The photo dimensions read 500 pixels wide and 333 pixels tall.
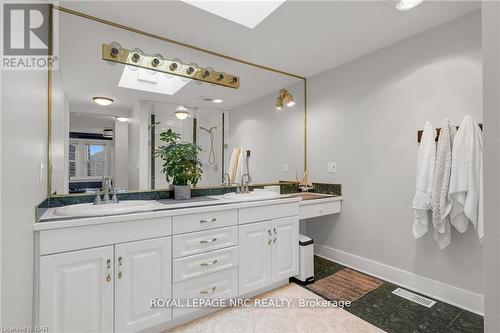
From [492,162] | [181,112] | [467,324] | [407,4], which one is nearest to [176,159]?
[181,112]

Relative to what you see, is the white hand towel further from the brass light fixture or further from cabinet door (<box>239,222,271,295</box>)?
the brass light fixture

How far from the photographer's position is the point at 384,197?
236 centimetres

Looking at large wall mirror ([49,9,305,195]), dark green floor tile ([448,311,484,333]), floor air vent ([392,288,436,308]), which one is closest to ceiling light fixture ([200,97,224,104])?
large wall mirror ([49,9,305,195])

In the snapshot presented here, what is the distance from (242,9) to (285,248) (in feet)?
6.54

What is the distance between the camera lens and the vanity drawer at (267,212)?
6.35 feet

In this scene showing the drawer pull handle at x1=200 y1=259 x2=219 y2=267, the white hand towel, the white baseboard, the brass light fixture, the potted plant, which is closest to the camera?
the drawer pull handle at x1=200 y1=259 x2=219 y2=267

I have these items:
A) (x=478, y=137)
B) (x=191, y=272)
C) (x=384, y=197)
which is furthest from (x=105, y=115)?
(x=478, y=137)

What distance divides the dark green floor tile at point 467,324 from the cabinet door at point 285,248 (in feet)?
3.79

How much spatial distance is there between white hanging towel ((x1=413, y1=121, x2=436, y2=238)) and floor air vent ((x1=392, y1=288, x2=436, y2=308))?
0.53 meters

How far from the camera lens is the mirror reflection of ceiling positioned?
5.80ft

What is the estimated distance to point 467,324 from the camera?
1687 mm

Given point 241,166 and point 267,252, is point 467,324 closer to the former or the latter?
point 267,252

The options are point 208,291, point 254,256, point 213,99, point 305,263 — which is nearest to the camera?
point 208,291

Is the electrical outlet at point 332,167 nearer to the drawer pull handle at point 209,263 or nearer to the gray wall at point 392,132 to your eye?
the gray wall at point 392,132
